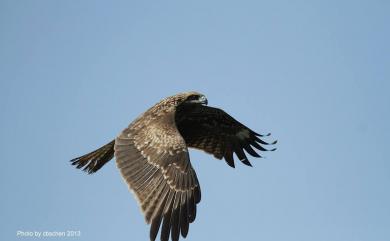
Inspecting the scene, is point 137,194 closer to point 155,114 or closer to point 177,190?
point 177,190

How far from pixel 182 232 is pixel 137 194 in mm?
932

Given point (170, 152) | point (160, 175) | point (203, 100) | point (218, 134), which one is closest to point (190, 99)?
point (203, 100)

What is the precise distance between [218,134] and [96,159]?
3023 millimetres

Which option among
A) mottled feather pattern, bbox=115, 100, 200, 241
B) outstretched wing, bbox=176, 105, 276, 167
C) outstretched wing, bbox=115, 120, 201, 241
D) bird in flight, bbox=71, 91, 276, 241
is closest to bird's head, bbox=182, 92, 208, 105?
bird in flight, bbox=71, 91, 276, 241

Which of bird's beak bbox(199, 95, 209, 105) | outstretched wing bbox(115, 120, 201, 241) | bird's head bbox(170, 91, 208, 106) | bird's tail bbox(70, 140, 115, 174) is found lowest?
outstretched wing bbox(115, 120, 201, 241)

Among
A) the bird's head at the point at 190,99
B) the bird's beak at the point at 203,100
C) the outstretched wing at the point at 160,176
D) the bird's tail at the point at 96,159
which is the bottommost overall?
the outstretched wing at the point at 160,176

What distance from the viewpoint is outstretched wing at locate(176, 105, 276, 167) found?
580 inches

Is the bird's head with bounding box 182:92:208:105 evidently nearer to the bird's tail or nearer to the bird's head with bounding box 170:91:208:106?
the bird's head with bounding box 170:91:208:106

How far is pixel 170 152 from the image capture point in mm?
11641

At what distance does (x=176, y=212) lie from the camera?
10.8 metres

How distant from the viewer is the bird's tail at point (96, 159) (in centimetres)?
1305

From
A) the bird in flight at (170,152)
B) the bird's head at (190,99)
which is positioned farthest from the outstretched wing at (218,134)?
the bird's head at (190,99)

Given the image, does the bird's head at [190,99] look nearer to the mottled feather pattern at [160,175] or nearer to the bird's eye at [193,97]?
the bird's eye at [193,97]

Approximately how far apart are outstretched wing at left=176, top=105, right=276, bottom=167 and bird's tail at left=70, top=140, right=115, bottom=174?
186cm
